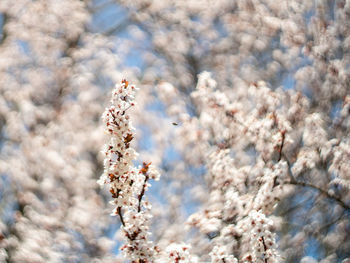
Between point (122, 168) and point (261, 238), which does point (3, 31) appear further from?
point (261, 238)

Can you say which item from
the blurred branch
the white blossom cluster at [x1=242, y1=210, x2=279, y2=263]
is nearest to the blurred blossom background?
the blurred branch

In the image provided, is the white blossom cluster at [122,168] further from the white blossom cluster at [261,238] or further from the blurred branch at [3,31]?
the blurred branch at [3,31]

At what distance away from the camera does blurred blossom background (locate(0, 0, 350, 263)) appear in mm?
4086

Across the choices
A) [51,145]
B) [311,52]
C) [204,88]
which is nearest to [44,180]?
[51,145]

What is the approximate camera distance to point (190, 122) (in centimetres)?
537

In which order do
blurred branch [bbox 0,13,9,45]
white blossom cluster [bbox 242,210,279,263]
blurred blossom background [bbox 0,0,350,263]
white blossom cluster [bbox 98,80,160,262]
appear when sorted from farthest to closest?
blurred branch [bbox 0,13,9,45] < blurred blossom background [bbox 0,0,350,263] < white blossom cluster [bbox 98,80,160,262] < white blossom cluster [bbox 242,210,279,263]

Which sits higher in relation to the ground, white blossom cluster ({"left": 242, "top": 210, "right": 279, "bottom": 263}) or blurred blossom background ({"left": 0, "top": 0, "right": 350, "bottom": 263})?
blurred blossom background ({"left": 0, "top": 0, "right": 350, "bottom": 263})

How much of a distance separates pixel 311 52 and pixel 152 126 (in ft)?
6.64

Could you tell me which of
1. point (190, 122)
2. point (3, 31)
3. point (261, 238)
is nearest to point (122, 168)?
point (261, 238)

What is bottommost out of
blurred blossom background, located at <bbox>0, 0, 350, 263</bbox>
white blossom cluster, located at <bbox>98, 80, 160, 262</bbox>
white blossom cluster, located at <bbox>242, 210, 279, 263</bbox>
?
white blossom cluster, located at <bbox>242, 210, 279, 263</bbox>

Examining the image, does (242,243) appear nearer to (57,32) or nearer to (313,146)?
(313,146)

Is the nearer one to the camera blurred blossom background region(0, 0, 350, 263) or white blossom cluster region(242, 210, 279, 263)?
white blossom cluster region(242, 210, 279, 263)

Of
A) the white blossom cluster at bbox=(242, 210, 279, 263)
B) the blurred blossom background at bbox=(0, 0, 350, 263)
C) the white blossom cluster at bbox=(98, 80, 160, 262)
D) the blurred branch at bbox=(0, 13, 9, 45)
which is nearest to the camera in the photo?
the white blossom cluster at bbox=(242, 210, 279, 263)

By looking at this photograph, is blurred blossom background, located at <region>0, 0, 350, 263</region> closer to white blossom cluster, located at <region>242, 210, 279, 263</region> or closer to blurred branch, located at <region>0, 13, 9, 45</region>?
blurred branch, located at <region>0, 13, 9, 45</region>
